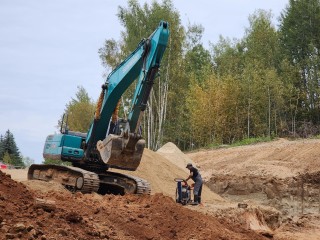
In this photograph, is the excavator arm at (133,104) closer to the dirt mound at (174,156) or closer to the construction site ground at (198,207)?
the construction site ground at (198,207)

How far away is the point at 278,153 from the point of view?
21703 millimetres

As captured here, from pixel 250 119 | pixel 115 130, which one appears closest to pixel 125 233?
pixel 115 130

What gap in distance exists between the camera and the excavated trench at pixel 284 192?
17.5 meters

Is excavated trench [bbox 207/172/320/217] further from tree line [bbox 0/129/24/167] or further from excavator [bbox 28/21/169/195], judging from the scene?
tree line [bbox 0/129/24/167]

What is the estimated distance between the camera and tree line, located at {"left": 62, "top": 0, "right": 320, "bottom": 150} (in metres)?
33.9

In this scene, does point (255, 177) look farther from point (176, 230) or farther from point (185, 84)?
point (185, 84)

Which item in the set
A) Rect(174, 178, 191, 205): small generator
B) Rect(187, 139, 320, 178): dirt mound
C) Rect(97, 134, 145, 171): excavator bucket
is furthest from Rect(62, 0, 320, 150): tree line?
Rect(97, 134, 145, 171): excavator bucket

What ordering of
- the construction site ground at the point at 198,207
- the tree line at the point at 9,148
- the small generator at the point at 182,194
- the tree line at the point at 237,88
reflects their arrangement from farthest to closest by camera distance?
the tree line at the point at 9,148 → the tree line at the point at 237,88 → the small generator at the point at 182,194 → the construction site ground at the point at 198,207

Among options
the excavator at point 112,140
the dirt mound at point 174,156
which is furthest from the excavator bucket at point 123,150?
the dirt mound at point 174,156

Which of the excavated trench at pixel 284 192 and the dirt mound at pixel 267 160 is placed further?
the dirt mound at pixel 267 160

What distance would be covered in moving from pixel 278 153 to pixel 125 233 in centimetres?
1574

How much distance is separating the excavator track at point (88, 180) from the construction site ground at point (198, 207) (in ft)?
1.58

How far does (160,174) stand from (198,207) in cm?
552

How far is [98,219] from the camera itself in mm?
7191
